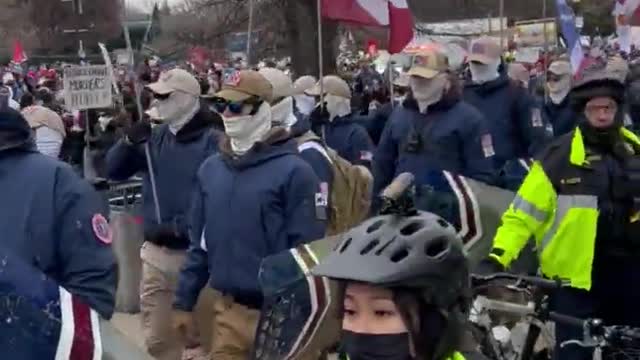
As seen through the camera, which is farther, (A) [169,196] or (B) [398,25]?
Answer: (B) [398,25]

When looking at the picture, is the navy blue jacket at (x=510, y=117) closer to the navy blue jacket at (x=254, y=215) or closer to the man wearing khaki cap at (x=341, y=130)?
the man wearing khaki cap at (x=341, y=130)

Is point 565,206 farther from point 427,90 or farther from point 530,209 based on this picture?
point 427,90

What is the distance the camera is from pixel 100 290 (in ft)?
13.9

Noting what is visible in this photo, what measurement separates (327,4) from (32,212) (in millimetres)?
7723

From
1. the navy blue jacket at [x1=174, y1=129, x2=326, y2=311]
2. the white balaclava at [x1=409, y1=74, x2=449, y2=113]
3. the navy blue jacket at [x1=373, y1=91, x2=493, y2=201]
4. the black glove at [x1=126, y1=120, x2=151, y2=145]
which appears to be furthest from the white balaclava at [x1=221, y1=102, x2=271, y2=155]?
the white balaclava at [x1=409, y1=74, x2=449, y2=113]

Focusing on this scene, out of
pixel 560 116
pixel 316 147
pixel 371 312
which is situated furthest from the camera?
pixel 560 116

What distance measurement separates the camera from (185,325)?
6.13 metres

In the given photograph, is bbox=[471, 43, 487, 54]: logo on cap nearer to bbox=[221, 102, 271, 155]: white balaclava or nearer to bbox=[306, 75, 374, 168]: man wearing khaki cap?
bbox=[306, 75, 374, 168]: man wearing khaki cap

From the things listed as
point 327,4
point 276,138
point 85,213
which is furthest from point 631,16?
point 85,213

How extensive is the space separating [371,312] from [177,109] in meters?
4.87

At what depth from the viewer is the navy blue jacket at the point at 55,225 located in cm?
418

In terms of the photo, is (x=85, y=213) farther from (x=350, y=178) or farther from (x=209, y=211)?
(x=350, y=178)

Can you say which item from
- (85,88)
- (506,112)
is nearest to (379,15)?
(506,112)

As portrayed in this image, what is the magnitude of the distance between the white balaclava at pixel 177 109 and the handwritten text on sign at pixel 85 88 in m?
3.93
